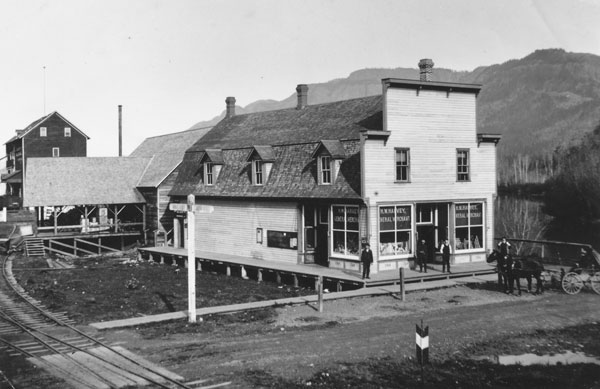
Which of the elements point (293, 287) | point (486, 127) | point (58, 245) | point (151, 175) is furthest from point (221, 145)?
point (486, 127)

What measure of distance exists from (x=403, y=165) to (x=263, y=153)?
8.49 metres

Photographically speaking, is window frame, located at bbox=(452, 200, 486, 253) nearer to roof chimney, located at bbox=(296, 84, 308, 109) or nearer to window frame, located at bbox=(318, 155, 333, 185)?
window frame, located at bbox=(318, 155, 333, 185)

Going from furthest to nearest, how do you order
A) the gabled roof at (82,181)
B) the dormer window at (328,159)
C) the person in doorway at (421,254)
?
the gabled roof at (82,181)
the dormer window at (328,159)
the person in doorway at (421,254)

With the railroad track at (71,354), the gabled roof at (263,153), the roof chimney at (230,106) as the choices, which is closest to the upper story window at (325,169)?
the gabled roof at (263,153)

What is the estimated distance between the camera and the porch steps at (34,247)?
1588 inches

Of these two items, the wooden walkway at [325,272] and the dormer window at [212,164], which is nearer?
the wooden walkway at [325,272]

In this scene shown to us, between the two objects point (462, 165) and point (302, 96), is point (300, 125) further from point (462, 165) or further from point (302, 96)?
point (462, 165)

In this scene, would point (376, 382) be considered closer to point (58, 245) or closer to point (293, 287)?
point (293, 287)

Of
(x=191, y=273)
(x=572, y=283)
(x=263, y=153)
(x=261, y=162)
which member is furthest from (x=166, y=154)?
(x=572, y=283)

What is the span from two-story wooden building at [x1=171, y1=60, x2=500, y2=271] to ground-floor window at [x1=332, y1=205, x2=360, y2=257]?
0.05 metres

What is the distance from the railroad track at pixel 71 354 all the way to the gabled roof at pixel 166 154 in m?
23.3

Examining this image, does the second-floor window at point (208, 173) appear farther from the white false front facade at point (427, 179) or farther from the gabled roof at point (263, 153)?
the white false front facade at point (427, 179)

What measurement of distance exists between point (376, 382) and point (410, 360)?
6.43ft

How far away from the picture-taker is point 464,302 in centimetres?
2166
